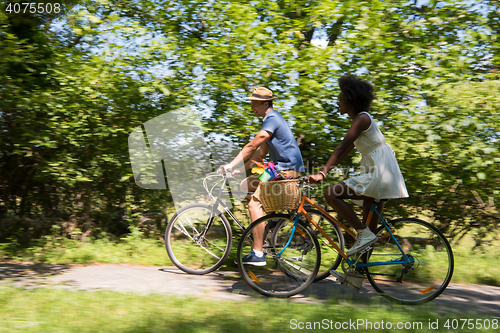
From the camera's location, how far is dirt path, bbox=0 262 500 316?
378 centimetres

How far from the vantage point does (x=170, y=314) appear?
314 centimetres

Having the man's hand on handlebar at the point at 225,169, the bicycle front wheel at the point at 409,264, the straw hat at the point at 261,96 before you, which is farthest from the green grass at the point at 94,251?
the bicycle front wheel at the point at 409,264

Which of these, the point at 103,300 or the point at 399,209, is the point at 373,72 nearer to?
the point at 399,209

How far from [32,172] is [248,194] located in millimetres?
3790

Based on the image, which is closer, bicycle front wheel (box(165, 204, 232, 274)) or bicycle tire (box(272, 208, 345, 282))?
bicycle tire (box(272, 208, 345, 282))

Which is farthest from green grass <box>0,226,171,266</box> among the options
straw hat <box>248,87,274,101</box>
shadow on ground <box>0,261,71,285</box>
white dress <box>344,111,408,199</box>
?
white dress <box>344,111,408,199</box>

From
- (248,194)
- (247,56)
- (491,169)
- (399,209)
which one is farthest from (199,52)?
(491,169)

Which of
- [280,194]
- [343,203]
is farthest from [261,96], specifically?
[343,203]

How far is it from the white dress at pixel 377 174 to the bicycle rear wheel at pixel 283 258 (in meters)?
0.69

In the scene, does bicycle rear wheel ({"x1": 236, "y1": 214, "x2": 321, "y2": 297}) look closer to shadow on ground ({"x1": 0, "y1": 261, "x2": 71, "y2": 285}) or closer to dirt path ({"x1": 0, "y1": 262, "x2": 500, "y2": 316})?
dirt path ({"x1": 0, "y1": 262, "x2": 500, "y2": 316})

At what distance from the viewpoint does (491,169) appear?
4.67m

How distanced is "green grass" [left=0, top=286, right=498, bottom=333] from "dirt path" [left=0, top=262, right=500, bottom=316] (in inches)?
9.2

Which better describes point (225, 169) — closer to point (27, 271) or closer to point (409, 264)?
point (409, 264)

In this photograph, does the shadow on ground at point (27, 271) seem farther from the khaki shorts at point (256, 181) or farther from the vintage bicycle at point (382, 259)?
the khaki shorts at point (256, 181)
